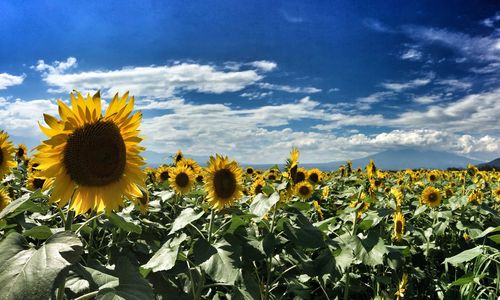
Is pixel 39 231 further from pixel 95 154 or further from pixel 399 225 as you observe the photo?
pixel 399 225

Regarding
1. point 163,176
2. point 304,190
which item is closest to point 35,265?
point 304,190

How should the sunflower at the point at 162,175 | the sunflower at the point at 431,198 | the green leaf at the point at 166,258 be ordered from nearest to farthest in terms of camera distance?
the green leaf at the point at 166,258
the sunflower at the point at 162,175
the sunflower at the point at 431,198

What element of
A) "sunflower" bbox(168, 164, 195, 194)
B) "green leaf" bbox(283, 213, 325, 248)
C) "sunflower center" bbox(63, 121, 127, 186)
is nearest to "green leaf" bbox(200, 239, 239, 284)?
"green leaf" bbox(283, 213, 325, 248)

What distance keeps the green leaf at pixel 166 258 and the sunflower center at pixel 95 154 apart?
0.72 metres

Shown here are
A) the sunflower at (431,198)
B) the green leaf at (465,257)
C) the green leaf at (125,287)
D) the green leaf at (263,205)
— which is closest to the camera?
the green leaf at (125,287)

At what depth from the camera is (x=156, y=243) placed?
3.96m

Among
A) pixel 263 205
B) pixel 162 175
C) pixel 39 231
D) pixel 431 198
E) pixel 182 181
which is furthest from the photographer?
pixel 431 198

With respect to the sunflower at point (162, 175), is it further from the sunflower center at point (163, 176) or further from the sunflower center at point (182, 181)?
the sunflower center at point (182, 181)

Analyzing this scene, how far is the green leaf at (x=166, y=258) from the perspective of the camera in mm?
2875

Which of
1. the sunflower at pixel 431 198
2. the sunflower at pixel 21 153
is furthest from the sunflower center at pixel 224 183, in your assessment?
the sunflower at pixel 21 153

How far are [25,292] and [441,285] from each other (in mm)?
5581

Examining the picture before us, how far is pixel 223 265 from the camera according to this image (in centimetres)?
301

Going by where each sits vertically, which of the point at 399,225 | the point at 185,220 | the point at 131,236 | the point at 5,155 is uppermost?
the point at 5,155

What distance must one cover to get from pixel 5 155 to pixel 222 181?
2.29 metres
